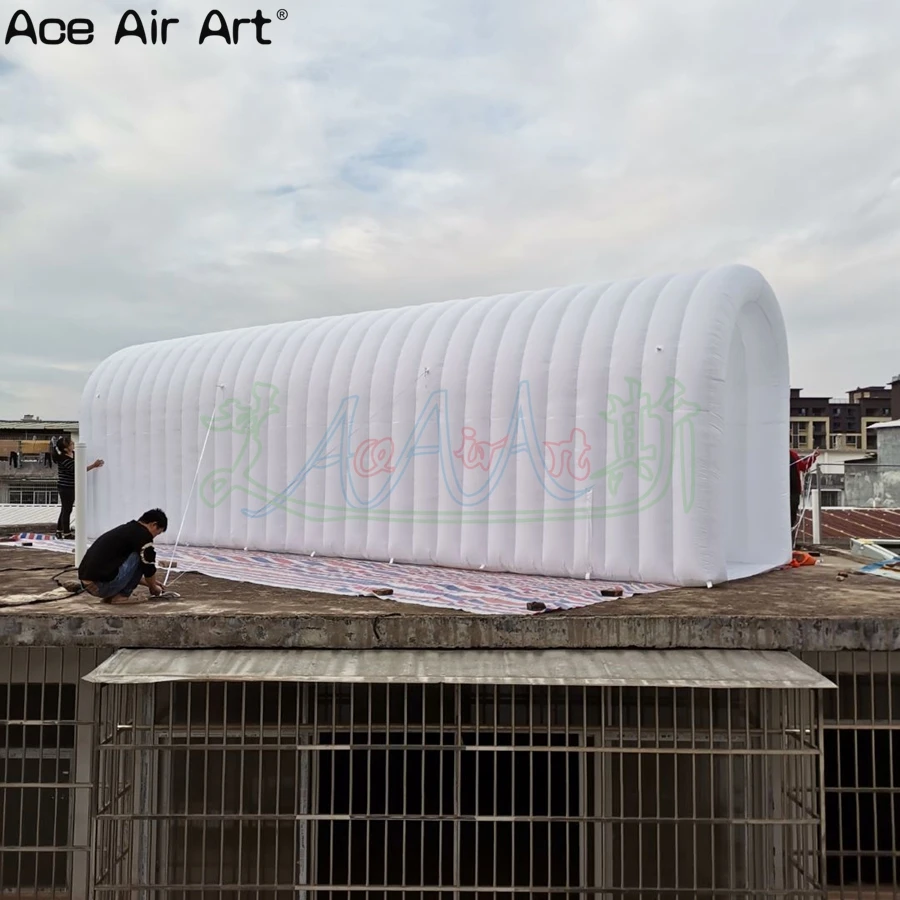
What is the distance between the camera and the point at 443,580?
7430mm

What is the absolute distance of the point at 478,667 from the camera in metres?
5.20

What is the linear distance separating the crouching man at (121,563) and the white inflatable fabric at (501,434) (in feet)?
10.0

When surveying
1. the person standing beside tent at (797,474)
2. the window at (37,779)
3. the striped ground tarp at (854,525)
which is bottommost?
the window at (37,779)

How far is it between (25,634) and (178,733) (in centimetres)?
131

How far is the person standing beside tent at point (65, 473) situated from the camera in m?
11.1

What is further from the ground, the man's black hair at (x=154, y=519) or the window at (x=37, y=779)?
the man's black hair at (x=154, y=519)

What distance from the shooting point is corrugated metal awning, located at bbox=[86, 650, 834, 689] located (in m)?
4.91

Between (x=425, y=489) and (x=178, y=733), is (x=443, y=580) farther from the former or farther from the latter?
(x=178, y=733)

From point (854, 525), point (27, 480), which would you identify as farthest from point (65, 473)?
point (27, 480)

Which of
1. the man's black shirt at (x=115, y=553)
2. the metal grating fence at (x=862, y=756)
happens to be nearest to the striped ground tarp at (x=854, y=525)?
the metal grating fence at (x=862, y=756)

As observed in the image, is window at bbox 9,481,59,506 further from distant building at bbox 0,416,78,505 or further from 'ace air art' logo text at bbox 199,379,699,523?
'ace air art' logo text at bbox 199,379,699,523

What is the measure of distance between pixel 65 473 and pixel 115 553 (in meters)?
6.21

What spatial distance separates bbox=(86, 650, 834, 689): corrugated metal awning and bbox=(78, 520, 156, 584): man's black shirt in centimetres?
89

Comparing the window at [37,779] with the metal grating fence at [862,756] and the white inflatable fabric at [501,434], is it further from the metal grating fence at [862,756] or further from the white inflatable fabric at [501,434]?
the metal grating fence at [862,756]
